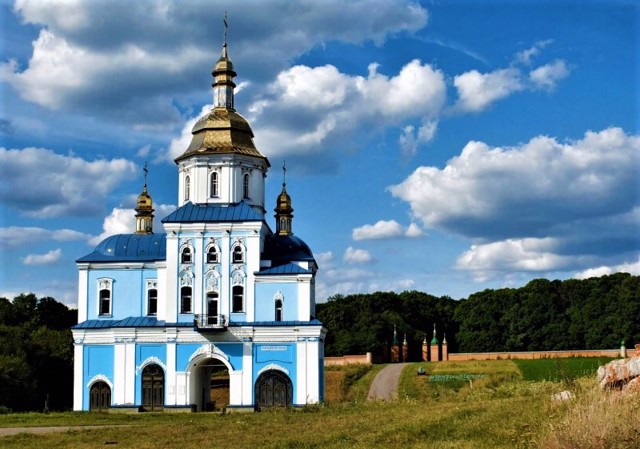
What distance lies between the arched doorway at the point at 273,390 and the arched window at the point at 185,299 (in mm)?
4516

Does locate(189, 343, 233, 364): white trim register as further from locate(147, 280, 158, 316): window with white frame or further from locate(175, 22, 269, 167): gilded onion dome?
locate(175, 22, 269, 167): gilded onion dome

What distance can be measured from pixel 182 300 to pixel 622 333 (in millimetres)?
42871

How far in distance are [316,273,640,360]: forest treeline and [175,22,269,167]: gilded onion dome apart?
32425 millimetres

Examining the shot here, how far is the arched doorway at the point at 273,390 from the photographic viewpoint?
39.8m

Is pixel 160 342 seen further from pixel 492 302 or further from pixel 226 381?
pixel 492 302

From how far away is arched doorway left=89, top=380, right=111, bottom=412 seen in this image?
4101 centimetres

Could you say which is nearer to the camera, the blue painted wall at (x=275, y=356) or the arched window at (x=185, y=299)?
the blue painted wall at (x=275, y=356)

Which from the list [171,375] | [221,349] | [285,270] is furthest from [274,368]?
[171,375]

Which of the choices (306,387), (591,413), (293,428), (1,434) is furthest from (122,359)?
(591,413)

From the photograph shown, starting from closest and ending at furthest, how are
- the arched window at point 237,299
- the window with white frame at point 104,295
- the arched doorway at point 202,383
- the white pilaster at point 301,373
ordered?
the white pilaster at point 301,373 < the arched doorway at point 202,383 < the arched window at point 237,299 < the window with white frame at point 104,295

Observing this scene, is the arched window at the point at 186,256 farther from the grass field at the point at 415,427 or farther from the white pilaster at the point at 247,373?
the grass field at the point at 415,427

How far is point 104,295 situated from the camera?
42969 millimetres

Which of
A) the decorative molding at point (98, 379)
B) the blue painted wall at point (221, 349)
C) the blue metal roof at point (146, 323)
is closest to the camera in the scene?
the blue metal roof at point (146, 323)

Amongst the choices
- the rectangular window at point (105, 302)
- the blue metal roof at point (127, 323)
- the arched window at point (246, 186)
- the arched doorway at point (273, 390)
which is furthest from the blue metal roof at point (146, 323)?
the arched window at point (246, 186)
